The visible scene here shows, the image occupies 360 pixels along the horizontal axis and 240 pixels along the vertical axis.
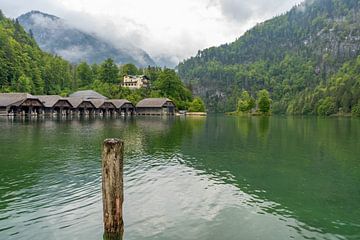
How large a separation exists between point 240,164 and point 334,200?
31.5ft

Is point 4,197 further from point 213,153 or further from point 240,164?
point 213,153

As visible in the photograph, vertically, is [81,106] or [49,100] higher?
[49,100]

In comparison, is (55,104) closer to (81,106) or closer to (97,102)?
(81,106)

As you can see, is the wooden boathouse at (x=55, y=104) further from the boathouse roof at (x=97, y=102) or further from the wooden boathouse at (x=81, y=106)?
the boathouse roof at (x=97, y=102)

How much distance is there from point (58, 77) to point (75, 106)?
51.6 meters

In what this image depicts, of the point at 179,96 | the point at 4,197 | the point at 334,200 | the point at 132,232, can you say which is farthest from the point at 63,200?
the point at 179,96

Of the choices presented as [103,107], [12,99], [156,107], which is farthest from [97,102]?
[12,99]

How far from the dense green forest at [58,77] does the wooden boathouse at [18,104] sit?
22479mm

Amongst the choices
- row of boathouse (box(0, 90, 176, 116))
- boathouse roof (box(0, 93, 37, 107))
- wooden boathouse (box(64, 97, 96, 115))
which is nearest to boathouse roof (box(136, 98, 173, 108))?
row of boathouse (box(0, 90, 176, 116))

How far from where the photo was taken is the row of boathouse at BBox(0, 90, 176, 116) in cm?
9144

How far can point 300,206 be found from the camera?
16125mm

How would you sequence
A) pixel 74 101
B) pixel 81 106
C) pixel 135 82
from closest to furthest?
pixel 74 101 < pixel 81 106 < pixel 135 82

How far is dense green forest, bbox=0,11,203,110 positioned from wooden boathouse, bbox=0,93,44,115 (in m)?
22.5

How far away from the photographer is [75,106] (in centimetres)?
10725
